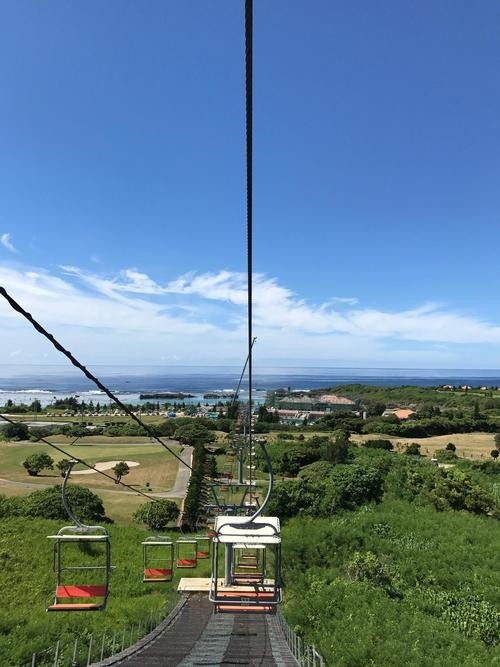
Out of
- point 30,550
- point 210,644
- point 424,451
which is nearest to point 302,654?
point 210,644

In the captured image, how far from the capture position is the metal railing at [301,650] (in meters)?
13.8

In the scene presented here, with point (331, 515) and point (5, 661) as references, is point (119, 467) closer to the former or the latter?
point (331, 515)

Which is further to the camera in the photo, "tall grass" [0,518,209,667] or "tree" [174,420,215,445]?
"tree" [174,420,215,445]

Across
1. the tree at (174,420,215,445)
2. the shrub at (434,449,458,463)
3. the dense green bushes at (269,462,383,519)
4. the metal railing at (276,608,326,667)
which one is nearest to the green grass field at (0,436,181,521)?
the tree at (174,420,215,445)

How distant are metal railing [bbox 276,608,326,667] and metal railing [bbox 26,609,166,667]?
199 inches

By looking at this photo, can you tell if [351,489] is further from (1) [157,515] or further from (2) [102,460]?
(2) [102,460]

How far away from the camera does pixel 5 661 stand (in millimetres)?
13250

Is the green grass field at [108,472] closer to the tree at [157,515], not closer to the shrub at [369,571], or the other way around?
the tree at [157,515]

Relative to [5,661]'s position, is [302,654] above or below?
below

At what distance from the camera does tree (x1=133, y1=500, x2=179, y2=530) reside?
29031 millimetres

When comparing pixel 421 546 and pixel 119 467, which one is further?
pixel 119 467

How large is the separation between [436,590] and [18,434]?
66753mm

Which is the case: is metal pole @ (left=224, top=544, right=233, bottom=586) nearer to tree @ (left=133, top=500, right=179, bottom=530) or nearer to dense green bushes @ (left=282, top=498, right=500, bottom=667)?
dense green bushes @ (left=282, top=498, right=500, bottom=667)

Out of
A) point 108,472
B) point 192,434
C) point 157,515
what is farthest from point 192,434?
point 157,515
